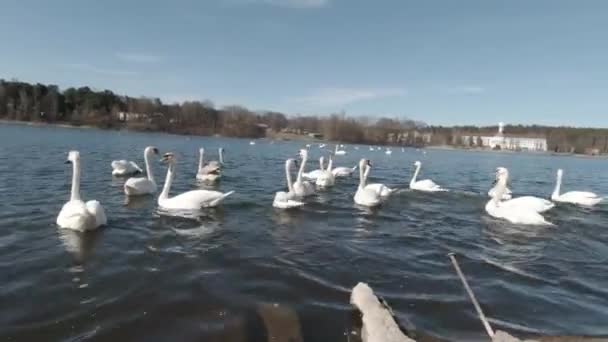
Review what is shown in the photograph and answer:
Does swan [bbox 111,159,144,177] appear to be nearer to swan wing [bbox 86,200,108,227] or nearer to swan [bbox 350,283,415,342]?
swan wing [bbox 86,200,108,227]

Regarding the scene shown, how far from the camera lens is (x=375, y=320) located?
4758 mm

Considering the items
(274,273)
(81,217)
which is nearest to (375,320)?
(274,273)

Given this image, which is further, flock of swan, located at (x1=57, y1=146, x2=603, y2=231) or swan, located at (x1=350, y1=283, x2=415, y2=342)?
flock of swan, located at (x1=57, y1=146, x2=603, y2=231)

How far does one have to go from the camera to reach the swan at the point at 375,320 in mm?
4375

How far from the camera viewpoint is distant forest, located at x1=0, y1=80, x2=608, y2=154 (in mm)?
100250

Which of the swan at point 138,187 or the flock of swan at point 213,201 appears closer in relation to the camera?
the flock of swan at point 213,201

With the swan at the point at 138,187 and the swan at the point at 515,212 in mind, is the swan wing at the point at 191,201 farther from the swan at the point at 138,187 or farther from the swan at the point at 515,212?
the swan at the point at 515,212

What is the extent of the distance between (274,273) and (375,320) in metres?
2.69

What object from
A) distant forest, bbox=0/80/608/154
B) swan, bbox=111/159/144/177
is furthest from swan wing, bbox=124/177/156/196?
distant forest, bbox=0/80/608/154

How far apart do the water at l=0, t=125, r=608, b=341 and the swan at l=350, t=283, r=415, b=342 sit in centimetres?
28

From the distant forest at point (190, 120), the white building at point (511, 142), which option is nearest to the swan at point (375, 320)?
the distant forest at point (190, 120)

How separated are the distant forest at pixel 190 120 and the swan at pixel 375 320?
345ft

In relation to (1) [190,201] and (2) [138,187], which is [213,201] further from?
(2) [138,187]

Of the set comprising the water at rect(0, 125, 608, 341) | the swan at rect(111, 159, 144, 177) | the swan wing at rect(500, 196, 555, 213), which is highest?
the swan wing at rect(500, 196, 555, 213)
